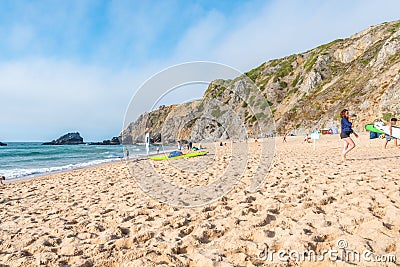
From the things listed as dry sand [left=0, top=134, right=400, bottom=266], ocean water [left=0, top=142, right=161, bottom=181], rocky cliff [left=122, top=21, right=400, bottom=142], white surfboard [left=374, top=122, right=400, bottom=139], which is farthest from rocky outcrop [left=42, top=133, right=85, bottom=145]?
Answer: dry sand [left=0, top=134, right=400, bottom=266]

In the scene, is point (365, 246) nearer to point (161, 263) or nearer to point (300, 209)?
point (300, 209)

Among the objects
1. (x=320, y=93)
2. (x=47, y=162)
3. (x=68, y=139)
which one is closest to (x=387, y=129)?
(x=47, y=162)

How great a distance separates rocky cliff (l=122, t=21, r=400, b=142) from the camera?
29767 millimetres

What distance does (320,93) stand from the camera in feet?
164

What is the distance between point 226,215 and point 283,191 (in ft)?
5.65

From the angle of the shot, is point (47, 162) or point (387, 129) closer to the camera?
point (387, 129)

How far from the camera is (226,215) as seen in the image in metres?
3.99

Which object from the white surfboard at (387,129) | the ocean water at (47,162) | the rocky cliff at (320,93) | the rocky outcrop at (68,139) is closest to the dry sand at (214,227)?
the white surfboard at (387,129)

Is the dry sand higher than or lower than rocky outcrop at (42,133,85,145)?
lower

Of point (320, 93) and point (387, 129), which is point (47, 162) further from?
point (320, 93)

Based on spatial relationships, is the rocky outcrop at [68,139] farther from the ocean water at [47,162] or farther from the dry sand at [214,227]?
the dry sand at [214,227]

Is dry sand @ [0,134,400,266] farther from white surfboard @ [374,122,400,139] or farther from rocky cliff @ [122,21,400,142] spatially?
rocky cliff @ [122,21,400,142]

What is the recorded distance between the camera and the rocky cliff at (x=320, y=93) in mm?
29767

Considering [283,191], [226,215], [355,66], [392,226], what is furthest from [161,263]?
[355,66]
